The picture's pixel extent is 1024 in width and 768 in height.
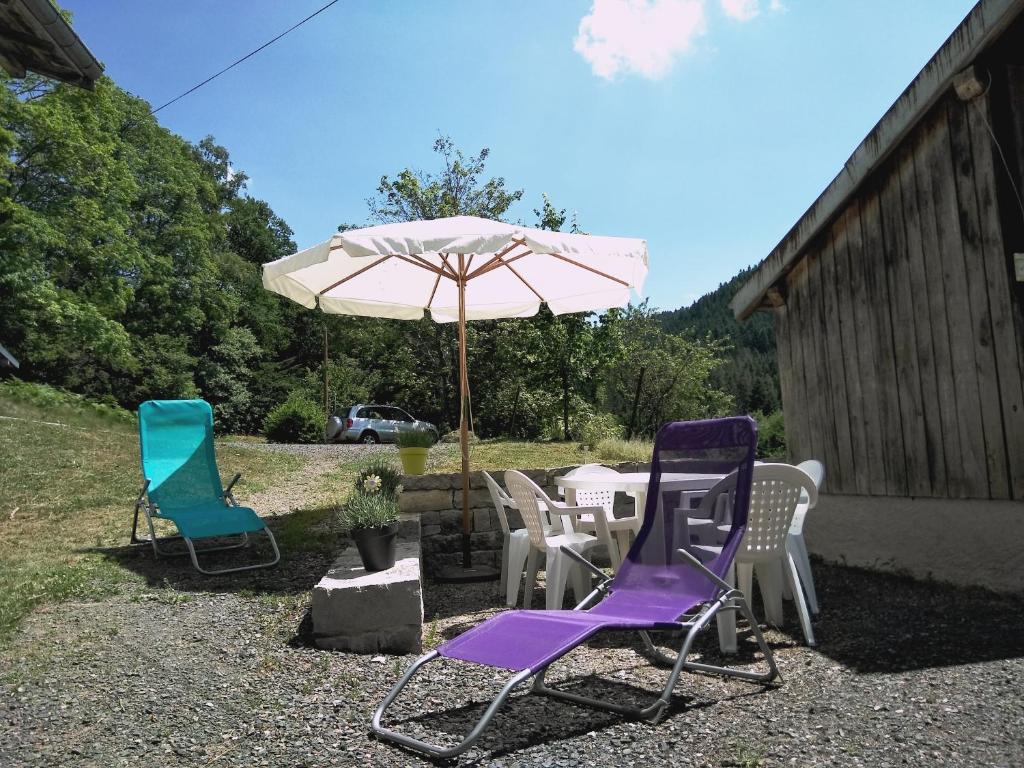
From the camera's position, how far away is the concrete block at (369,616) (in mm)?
3639

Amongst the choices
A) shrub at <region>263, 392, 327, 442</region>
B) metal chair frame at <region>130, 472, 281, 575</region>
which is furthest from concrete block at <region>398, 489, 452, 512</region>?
shrub at <region>263, 392, 327, 442</region>

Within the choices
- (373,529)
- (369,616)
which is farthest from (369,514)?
(369,616)

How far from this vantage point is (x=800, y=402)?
6406 millimetres

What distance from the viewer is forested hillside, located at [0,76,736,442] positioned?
1819 centimetres

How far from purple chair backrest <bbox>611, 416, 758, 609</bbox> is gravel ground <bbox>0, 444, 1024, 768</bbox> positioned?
0.41 metres

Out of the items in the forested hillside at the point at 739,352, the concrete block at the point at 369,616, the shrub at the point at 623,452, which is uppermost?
the forested hillside at the point at 739,352

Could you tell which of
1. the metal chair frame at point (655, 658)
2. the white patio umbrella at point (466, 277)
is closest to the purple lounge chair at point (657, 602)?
the metal chair frame at point (655, 658)

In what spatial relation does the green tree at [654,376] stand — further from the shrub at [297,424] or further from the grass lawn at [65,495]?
the grass lawn at [65,495]

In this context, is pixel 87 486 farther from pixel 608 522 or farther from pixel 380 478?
pixel 608 522

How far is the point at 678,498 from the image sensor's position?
11.2ft

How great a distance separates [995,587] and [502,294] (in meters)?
4.06

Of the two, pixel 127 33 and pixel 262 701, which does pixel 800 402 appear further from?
pixel 127 33

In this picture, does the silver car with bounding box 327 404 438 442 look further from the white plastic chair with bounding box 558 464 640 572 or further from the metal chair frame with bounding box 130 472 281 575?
the white plastic chair with bounding box 558 464 640 572

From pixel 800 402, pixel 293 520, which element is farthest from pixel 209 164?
pixel 800 402
